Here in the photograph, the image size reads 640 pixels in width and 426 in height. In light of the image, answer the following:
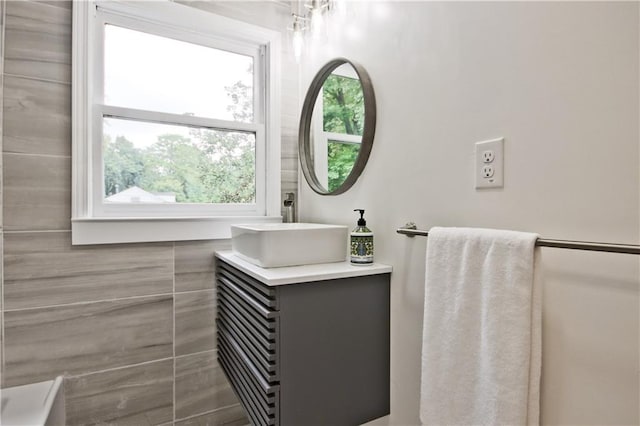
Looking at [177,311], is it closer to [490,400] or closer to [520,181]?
[490,400]

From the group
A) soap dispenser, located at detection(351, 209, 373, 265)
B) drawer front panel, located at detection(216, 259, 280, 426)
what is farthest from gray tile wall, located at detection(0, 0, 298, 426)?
soap dispenser, located at detection(351, 209, 373, 265)

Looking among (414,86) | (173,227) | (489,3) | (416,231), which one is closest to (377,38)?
(414,86)

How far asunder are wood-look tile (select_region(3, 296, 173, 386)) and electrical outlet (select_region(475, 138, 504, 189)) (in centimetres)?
128

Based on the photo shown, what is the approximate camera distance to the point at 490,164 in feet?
2.82

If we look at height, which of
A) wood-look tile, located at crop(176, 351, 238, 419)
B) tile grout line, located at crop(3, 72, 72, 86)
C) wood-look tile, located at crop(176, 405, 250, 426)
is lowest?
wood-look tile, located at crop(176, 405, 250, 426)

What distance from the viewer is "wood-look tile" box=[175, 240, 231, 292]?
1502mm

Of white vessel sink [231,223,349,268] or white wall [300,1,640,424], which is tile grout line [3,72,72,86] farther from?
white wall [300,1,640,424]

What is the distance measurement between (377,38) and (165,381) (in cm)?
158

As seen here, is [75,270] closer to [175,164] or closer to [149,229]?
[149,229]

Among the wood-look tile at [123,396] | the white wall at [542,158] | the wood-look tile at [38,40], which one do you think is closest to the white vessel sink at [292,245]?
the white wall at [542,158]

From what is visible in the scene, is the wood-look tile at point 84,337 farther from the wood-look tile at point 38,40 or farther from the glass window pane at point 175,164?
the wood-look tile at point 38,40

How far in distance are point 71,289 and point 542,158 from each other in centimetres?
157

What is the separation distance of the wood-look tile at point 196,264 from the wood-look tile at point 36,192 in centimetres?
42

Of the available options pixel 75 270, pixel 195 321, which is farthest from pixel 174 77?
pixel 195 321
